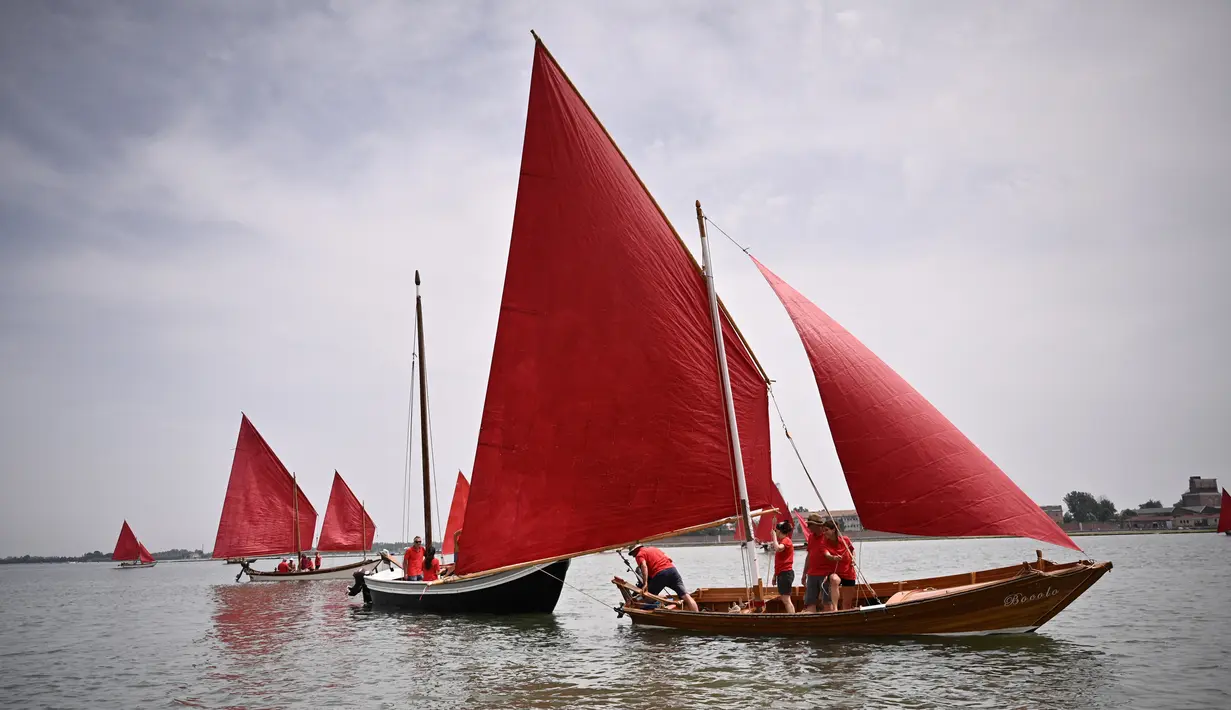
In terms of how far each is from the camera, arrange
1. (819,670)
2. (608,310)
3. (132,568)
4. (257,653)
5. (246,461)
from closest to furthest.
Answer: (819,670) < (608,310) < (257,653) < (246,461) < (132,568)

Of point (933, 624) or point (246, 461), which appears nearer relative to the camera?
point (933, 624)

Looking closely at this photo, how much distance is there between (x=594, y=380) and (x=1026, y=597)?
9.49 m

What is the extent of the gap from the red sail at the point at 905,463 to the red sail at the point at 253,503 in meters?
54.8

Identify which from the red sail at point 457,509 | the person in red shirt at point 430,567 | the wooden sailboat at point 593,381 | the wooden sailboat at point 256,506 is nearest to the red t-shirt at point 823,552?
the wooden sailboat at point 593,381

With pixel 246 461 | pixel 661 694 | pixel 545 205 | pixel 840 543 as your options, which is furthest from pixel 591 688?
pixel 246 461

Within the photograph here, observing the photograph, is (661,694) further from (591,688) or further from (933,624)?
(933,624)

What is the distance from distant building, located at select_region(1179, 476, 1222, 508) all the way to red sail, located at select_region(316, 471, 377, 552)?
179045 mm

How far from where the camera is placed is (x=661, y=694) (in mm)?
13367

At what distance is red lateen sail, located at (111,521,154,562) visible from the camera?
405 ft

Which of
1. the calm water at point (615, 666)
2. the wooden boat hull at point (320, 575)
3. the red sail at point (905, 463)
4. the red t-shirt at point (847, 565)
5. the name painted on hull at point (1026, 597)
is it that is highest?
the red sail at point (905, 463)

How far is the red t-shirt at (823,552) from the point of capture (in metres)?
16.8

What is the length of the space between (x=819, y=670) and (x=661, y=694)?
2981 mm

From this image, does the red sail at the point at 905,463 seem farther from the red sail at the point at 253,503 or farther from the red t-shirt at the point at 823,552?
the red sail at the point at 253,503

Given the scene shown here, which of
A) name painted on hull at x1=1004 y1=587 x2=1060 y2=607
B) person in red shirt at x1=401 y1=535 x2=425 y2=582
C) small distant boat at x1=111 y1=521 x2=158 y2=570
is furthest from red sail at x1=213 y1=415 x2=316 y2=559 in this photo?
small distant boat at x1=111 y1=521 x2=158 y2=570
